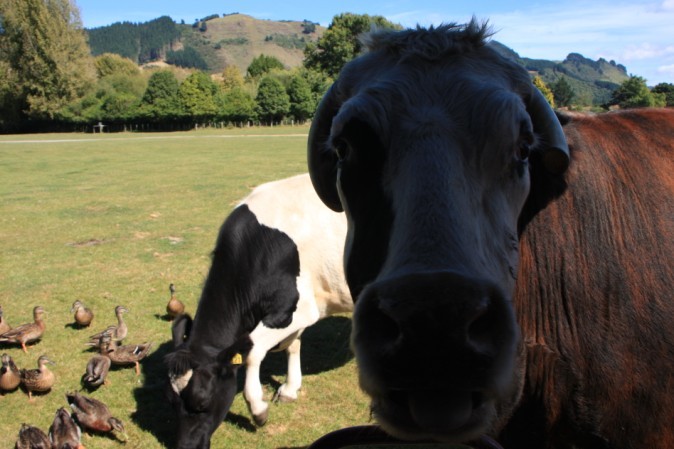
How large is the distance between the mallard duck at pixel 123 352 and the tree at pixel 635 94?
7.30m

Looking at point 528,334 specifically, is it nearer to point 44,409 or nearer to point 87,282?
point 44,409

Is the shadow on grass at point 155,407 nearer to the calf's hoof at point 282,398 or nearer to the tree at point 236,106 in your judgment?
the calf's hoof at point 282,398

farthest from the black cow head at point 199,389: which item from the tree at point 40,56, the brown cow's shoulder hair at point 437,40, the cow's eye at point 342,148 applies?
the tree at point 40,56

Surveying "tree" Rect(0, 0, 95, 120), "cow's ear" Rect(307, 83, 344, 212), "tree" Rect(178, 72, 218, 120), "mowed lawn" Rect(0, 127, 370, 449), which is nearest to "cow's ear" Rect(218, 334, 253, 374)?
"mowed lawn" Rect(0, 127, 370, 449)

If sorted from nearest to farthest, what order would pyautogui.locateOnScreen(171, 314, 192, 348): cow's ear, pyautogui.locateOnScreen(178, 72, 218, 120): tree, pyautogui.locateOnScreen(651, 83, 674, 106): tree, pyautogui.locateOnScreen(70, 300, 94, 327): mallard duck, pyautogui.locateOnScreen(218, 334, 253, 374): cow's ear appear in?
pyautogui.locateOnScreen(218, 334, 253, 374): cow's ear
pyautogui.locateOnScreen(171, 314, 192, 348): cow's ear
pyautogui.locateOnScreen(70, 300, 94, 327): mallard duck
pyautogui.locateOnScreen(651, 83, 674, 106): tree
pyautogui.locateOnScreen(178, 72, 218, 120): tree

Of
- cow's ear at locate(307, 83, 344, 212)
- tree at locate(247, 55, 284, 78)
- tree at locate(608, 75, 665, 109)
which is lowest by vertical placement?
cow's ear at locate(307, 83, 344, 212)

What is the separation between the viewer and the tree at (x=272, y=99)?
71.5 metres

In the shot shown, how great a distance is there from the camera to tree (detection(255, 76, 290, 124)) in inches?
2815

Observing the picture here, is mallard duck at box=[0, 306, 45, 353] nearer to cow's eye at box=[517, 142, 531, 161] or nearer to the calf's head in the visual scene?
the calf's head

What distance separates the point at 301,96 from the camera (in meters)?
A: 71.0

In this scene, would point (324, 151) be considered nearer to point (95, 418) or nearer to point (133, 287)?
point (95, 418)

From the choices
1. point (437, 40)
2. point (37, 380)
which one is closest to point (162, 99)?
point (37, 380)

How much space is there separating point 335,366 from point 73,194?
1528 centimetres

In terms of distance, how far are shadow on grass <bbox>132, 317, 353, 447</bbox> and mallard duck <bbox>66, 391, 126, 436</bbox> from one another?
11.8 inches
